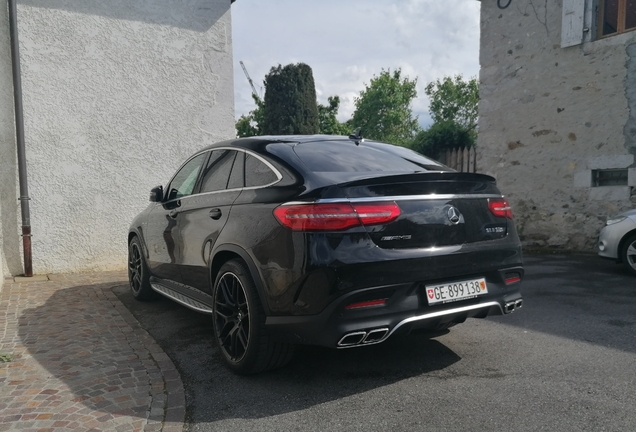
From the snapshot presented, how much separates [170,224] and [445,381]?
117 inches

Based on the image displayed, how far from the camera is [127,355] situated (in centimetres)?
405

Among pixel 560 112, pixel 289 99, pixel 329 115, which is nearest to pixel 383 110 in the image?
pixel 329 115

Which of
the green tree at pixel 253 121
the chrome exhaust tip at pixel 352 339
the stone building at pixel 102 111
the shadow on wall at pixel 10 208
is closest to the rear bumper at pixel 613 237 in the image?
the chrome exhaust tip at pixel 352 339

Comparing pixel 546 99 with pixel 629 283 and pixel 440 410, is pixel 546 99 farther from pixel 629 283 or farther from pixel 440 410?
pixel 440 410

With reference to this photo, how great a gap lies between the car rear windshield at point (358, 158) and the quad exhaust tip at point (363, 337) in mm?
1073

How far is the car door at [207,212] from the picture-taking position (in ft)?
12.9

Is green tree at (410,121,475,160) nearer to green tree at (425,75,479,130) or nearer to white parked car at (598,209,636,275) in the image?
white parked car at (598,209,636,275)

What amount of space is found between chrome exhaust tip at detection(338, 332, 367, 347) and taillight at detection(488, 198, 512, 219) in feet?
4.40

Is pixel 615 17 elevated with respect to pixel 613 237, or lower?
elevated

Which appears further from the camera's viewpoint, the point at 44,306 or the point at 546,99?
the point at 546,99

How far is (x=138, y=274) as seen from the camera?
6055 mm

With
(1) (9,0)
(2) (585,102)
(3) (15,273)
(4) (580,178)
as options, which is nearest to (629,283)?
(4) (580,178)

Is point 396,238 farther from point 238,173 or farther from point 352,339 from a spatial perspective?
point 238,173

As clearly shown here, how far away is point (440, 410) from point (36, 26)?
25.0 ft
